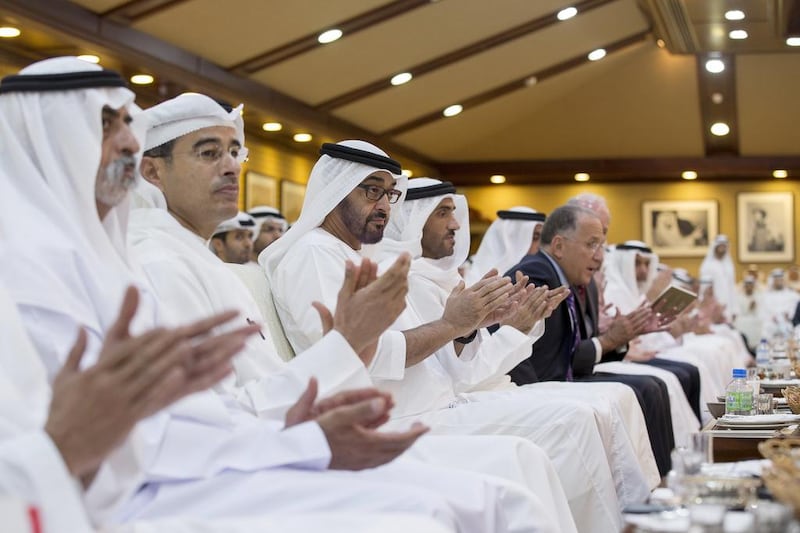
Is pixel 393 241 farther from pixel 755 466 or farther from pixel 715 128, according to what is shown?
pixel 715 128

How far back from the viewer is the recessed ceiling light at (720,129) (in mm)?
18578

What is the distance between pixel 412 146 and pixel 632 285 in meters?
7.71

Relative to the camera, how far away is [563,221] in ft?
20.9

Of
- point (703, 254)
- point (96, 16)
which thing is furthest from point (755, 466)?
point (703, 254)

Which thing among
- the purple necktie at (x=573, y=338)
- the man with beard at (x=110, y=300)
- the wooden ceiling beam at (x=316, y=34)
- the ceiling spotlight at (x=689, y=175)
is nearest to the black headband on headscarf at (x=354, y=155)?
the man with beard at (x=110, y=300)

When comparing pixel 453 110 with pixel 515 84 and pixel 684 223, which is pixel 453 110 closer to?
pixel 515 84

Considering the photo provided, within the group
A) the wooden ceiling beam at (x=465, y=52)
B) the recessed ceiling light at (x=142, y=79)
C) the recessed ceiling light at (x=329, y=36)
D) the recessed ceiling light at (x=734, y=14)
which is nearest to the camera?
the recessed ceiling light at (x=142, y=79)

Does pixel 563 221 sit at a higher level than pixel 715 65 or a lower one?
lower

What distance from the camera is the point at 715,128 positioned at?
18.7m

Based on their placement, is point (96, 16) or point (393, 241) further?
point (96, 16)

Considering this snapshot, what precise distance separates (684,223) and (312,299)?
17101mm

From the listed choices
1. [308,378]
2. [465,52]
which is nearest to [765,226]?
[465,52]

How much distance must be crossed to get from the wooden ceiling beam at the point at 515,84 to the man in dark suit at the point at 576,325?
9606 millimetres

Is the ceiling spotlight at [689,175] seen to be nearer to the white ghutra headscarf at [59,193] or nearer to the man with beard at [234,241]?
the man with beard at [234,241]
